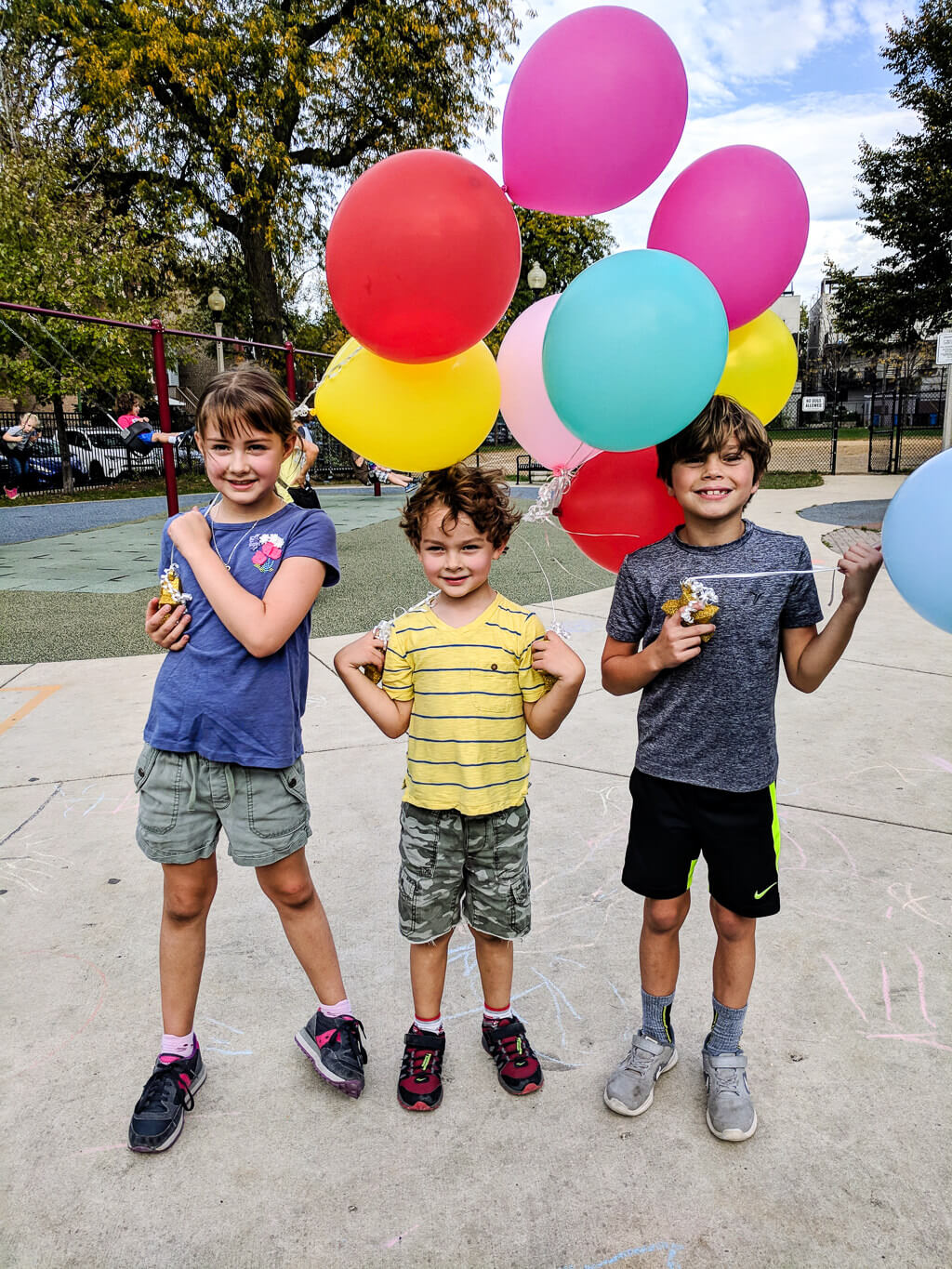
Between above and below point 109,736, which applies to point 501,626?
above

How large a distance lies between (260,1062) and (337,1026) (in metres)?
0.20

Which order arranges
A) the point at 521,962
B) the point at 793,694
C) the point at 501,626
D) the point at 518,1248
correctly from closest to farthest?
the point at 518,1248
the point at 501,626
the point at 521,962
the point at 793,694

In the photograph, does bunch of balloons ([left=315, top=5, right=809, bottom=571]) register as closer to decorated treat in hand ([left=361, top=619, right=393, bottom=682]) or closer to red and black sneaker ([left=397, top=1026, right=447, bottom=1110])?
decorated treat in hand ([left=361, top=619, right=393, bottom=682])

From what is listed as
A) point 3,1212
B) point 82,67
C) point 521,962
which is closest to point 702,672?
point 521,962

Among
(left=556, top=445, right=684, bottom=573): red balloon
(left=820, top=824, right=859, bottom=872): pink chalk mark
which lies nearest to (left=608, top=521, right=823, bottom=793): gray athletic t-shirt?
(left=556, top=445, right=684, bottom=573): red balloon

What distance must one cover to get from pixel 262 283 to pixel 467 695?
18.8 m

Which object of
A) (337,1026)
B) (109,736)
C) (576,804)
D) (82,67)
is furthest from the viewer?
(82,67)

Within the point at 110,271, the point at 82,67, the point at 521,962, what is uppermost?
the point at 82,67

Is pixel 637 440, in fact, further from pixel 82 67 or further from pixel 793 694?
pixel 82 67

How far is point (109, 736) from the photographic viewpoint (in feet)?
12.3

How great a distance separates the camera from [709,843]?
1.71 meters

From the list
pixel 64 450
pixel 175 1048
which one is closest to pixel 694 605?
pixel 175 1048

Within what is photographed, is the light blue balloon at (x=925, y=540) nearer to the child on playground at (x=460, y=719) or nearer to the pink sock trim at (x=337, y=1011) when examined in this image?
the child on playground at (x=460, y=719)

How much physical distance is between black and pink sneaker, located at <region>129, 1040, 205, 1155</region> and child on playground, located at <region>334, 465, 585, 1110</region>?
447 millimetres
